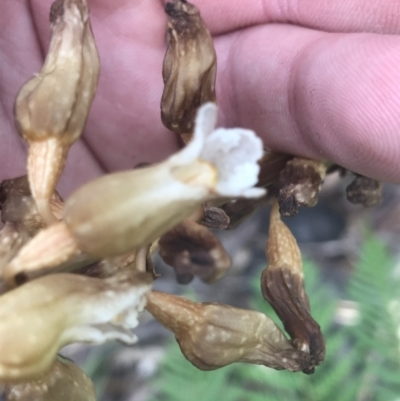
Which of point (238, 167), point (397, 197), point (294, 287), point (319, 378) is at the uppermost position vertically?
point (238, 167)

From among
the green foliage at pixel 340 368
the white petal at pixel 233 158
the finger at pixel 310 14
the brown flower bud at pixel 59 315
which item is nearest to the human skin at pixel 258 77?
the finger at pixel 310 14

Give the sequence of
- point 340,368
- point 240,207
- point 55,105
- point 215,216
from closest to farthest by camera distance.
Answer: point 55,105 < point 215,216 < point 240,207 < point 340,368

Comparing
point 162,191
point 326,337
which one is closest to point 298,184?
point 162,191

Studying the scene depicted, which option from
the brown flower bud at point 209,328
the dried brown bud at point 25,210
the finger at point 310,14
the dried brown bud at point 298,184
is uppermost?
the finger at point 310,14

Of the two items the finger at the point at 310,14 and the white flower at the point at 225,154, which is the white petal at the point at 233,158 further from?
the finger at the point at 310,14

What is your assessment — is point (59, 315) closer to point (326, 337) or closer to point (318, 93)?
point (318, 93)

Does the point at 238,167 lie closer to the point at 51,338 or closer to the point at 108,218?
the point at 108,218

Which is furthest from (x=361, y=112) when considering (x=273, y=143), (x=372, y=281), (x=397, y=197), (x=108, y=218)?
(x=397, y=197)
